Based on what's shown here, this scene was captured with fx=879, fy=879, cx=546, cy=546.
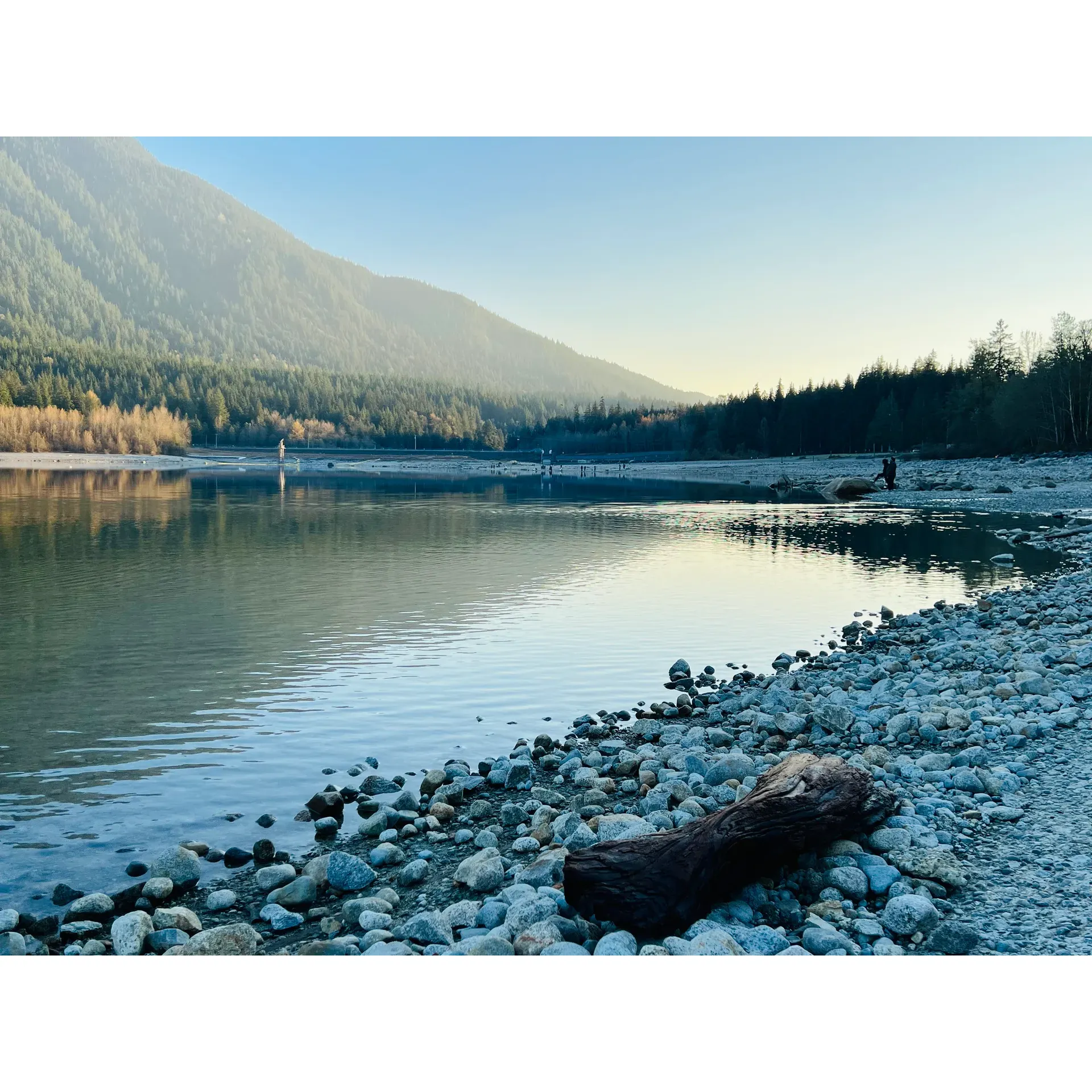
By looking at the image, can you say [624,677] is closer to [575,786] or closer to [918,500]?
[575,786]

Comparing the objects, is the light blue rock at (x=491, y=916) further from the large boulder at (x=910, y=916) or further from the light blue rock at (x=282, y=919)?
the large boulder at (x=910, y=916)

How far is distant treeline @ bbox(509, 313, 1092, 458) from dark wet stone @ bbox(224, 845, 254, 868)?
77805 millimetres

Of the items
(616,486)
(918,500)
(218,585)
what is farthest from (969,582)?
(616,486)

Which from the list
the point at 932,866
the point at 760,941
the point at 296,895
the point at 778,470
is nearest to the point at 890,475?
the point at 778,470

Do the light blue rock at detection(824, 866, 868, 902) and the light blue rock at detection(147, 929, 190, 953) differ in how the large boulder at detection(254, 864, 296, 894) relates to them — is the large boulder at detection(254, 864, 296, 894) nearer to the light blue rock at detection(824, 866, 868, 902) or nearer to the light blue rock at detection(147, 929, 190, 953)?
the light blue rock at detection(147, 929, 190, 953)

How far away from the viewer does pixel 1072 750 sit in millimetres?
8359

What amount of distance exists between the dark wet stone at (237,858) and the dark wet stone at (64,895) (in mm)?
1134

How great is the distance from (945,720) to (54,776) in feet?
32.6

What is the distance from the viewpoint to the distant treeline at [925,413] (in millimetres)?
74312

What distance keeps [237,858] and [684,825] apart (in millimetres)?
4011

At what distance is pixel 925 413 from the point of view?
112000mm

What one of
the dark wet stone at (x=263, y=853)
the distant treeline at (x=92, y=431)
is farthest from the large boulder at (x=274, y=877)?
the distant treeline at (x=92, y=431)

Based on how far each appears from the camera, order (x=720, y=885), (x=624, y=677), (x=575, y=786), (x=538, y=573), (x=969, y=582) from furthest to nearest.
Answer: (x=538, y=573)
(x=969, y=582)
(x=624, y=677)
(x=575, y=786)
(x=720, y=885)

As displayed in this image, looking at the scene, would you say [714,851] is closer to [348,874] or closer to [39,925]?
[348,874]
